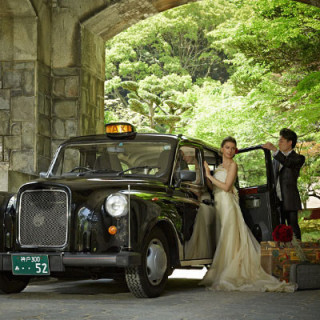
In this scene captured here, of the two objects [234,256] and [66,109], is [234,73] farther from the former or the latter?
[234,256]

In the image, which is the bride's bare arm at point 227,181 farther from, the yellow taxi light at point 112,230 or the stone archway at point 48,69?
the stone archway at point 48,69

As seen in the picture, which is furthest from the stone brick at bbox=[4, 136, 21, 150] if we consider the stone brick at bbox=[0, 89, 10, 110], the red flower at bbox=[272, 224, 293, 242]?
the red flower at bbox=[272, 224, 293, 242]

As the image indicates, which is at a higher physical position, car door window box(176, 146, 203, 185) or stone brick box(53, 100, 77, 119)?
stone brick box(53, 100, 77, 119)

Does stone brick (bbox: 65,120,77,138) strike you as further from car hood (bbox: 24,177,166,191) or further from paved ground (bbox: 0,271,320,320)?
car hood (bbox: 24,177,166,191)

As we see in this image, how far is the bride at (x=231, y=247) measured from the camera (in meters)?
8.19

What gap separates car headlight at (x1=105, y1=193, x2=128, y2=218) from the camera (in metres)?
6.75

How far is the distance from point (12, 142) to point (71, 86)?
134cm

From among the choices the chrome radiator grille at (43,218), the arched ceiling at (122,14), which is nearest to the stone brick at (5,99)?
the arched ceiling at (122,14)

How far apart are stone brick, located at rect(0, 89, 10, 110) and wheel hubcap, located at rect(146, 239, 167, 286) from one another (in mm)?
5270

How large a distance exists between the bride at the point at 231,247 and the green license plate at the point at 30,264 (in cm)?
221

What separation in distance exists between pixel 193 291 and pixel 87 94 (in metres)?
5.15

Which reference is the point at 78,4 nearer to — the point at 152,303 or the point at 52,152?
the point at 52,152

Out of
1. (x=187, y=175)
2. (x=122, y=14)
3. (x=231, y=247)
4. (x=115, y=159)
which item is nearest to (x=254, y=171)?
(x=122, y=14)

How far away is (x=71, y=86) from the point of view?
11938 millimetres
